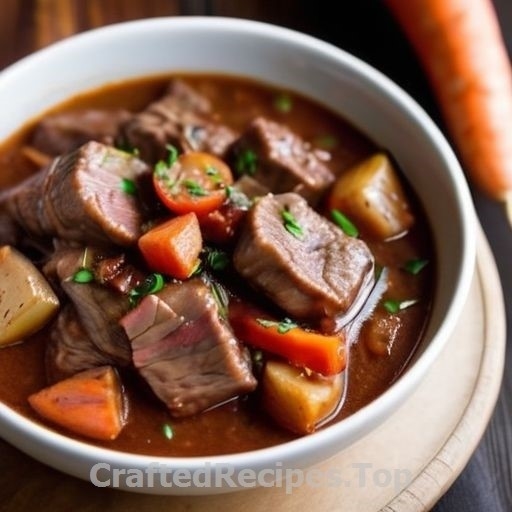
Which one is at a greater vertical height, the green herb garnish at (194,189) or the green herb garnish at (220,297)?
the green herb garnish at (194,189)

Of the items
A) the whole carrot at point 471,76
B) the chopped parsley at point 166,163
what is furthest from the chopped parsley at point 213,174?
the whole carrot at point 471,76

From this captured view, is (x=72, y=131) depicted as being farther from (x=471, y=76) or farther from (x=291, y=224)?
(x=471, y=76)

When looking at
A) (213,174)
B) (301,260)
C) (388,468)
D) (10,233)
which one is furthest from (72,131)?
(388,468)

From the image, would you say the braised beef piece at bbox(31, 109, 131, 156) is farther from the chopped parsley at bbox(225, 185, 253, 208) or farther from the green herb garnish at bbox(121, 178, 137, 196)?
the chopped parsley at bbox(225, 185, 253, 208)

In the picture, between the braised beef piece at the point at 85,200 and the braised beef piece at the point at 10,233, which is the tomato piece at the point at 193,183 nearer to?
the braised beef piece at the point at 85,200

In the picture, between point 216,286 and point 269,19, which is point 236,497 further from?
point 269,19

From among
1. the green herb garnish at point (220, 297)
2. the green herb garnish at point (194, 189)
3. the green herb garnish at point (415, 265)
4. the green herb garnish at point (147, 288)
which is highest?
the green herb garnish at point (194, 189)

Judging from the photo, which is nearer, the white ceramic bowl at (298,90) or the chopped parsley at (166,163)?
the white ceramic bowl at (298,90)
